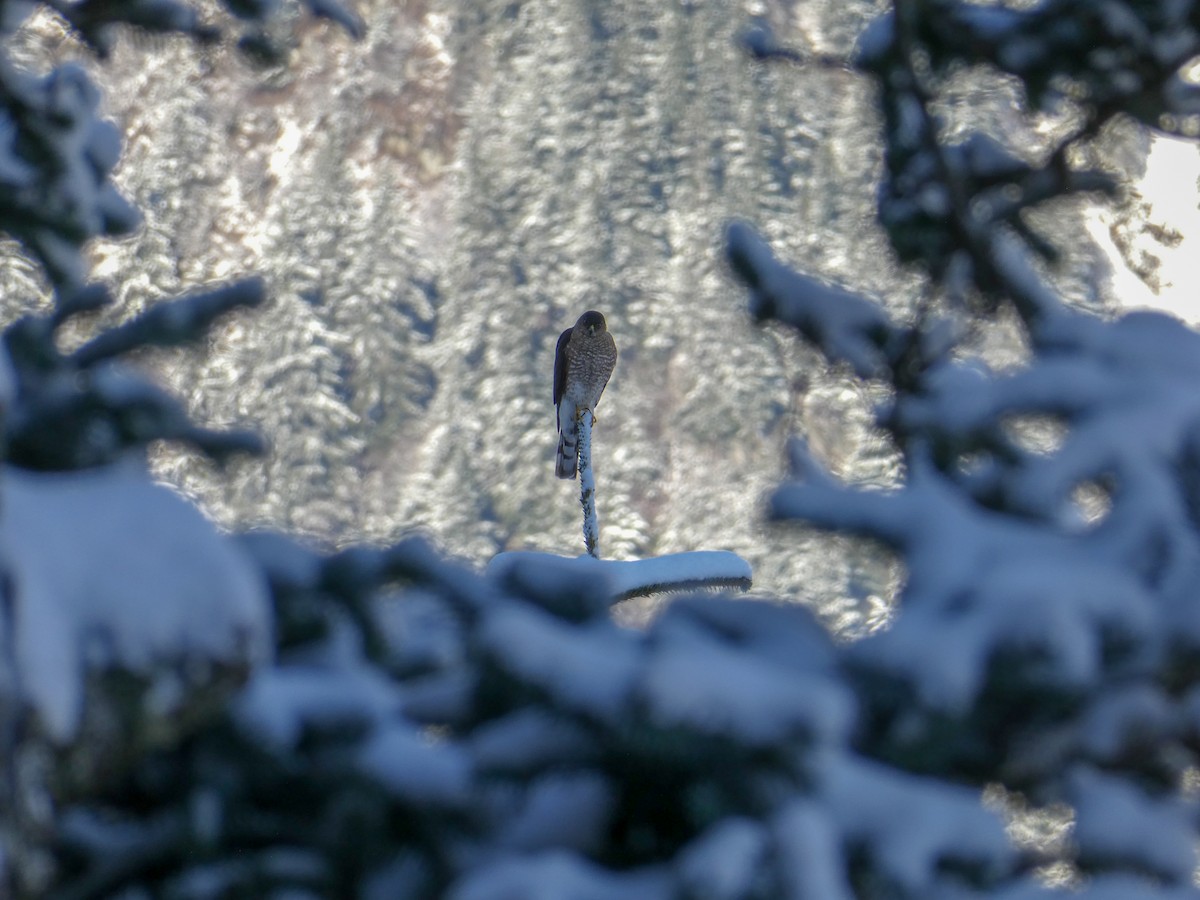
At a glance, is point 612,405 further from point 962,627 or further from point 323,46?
point 962,627

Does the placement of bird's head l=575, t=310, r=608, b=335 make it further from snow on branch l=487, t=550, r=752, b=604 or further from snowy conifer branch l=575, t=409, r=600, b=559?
snow on branch l=487, t=550, r=752, b=604

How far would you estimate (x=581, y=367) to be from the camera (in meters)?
14.0

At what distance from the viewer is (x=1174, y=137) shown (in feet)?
9.66

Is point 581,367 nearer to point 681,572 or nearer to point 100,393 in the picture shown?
point 681,572

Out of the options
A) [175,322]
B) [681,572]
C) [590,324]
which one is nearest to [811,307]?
[175,322]

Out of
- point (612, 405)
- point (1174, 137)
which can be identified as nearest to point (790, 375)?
point (1174, 137)

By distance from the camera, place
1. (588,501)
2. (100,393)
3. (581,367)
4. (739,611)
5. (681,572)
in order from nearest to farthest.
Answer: (739,611) → (100,393) → (681,572) → (588,501) → (581,367)

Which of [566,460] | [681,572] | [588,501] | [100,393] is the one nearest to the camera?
[100,393]

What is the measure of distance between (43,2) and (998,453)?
250 centimetres

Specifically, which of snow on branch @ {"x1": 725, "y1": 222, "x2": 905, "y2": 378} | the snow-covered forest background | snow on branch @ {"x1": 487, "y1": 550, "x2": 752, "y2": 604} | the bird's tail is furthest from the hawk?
snow on branch @ {"x1": 725, "y1": 222, "x2": 905, "y2": 378}

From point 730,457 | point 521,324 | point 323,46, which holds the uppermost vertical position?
point 323,46

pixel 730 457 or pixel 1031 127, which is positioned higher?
pixel 1031 127

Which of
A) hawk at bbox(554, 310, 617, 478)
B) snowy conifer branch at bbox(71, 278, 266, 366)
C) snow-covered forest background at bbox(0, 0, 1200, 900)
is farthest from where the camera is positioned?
hawk at bbox(554, 310, 617, 478)

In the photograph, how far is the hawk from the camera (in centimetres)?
1391
